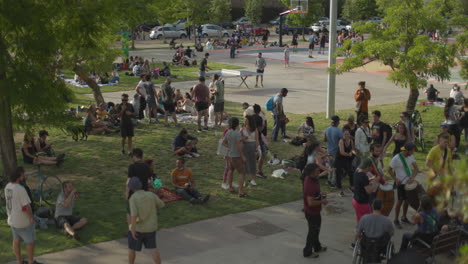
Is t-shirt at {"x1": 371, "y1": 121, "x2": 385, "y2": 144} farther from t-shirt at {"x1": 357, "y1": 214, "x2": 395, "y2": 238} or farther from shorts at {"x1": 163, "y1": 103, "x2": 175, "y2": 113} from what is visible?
shorts at {"x1": 163, "y1": 103, "x2": 175, "y2": 113}

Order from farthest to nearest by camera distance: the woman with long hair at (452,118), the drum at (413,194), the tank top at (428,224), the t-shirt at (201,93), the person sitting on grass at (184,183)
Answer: the t-shirt at (201,93)
the woman with long hair at (452,118)
the person sitting on grass at (184,183)
the drum at (413,194)
the tank top at (428,224)

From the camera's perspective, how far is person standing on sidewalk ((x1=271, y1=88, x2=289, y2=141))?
15719mm

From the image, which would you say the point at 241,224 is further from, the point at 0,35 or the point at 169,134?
the point at 169,134

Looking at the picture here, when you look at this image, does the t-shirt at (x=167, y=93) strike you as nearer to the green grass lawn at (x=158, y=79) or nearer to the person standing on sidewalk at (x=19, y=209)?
the green grass lawn at (x=158, y=79)

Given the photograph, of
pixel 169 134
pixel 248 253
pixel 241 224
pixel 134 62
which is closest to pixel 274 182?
pixel 241 224

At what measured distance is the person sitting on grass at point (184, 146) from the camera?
47.2 feet

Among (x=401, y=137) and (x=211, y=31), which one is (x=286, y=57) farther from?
(x=211, y=31)

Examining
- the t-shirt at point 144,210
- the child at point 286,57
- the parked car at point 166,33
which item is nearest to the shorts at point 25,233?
the t-shirt at point 144,210

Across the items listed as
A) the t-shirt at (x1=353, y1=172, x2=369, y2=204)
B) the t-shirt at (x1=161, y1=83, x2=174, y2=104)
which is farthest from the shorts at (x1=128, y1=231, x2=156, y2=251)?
the t-shirt at (x1=161, y1=83, x2=174, y2=104)

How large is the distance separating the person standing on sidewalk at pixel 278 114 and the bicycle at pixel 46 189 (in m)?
6.40

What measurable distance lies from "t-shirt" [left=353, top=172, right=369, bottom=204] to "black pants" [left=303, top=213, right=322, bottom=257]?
2.52ft

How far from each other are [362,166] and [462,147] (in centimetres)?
762

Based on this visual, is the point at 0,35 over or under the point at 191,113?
over

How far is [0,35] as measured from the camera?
959cm
